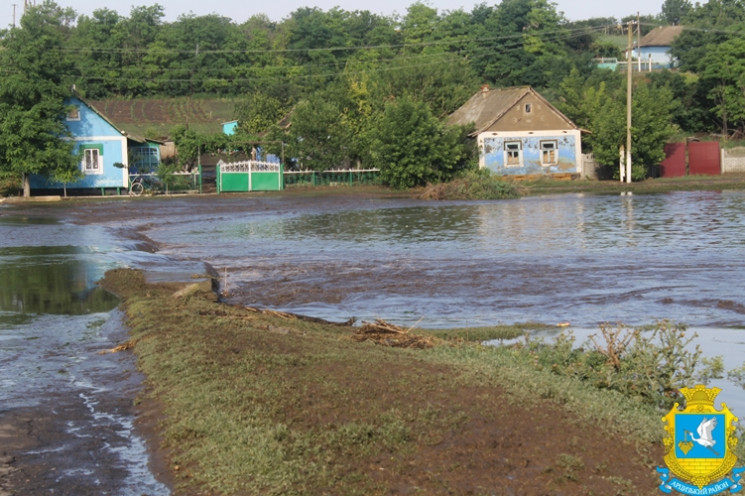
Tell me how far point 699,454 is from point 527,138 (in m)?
49.9

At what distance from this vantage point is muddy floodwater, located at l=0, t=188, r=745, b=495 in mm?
8727

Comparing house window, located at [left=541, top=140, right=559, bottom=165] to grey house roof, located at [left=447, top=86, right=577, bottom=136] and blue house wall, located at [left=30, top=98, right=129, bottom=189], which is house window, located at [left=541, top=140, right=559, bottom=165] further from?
blue house wall, located at [left=30, top=98, right=129, bottom=189]

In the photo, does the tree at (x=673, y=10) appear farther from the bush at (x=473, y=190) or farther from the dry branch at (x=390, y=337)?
the dry branch at (x=390, y=337)

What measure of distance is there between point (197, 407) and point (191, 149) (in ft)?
148

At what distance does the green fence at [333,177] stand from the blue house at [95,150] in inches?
352

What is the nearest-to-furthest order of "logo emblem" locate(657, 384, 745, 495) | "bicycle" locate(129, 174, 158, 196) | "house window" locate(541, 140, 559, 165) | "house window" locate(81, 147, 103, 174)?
"logo emblem" locate(657, 384, 745, 495) → "house window" locate(81, 147, 103, 174) → "bicycle" locate(129, 174, 158, 196) → "house window" locate(541, 140, 559, 165)

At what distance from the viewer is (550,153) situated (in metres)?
55.1

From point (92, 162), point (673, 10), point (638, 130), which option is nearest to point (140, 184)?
point (92, 162)

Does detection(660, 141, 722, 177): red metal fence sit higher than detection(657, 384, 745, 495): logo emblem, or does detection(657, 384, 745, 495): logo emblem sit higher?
detection(660, 141, 722, 177): red metal fence

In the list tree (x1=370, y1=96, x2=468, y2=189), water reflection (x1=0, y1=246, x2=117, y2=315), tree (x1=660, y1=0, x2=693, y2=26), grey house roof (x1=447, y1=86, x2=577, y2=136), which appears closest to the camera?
water reflection (x1=0, y1=246, x2=117, y2=315)

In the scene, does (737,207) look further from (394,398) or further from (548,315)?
(394,398)

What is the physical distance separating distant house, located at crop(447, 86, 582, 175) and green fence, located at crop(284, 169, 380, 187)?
21.3 ft

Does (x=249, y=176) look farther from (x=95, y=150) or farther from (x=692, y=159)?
(x=692, y=159)

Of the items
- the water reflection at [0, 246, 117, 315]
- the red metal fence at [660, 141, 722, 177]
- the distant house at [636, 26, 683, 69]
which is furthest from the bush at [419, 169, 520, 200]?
the distant house at [636, 26, 683, 69]
